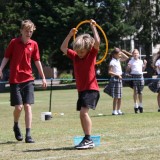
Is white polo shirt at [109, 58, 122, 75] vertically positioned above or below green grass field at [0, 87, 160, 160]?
above

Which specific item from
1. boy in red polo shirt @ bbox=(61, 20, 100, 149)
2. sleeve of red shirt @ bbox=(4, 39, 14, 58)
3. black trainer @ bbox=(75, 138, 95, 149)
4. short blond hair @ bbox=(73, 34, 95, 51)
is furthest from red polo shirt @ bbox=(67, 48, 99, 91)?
sleeve of red shirt @ bbox=(4, 39, 14, 58)

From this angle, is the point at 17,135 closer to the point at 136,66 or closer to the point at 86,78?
the point at 86,78

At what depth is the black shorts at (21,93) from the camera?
8875 mm

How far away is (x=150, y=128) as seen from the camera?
408 inches

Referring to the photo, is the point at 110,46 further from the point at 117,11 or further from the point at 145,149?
the point at 145,149

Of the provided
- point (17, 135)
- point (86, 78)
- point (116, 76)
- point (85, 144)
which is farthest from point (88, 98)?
point (116, 76)

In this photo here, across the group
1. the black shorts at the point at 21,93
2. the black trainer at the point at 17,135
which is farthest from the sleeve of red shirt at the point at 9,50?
the black trainer at the point at 17,135

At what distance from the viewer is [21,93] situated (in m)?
8.96

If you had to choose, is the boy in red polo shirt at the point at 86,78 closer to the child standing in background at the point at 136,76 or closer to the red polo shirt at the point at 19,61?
the red polo shirt at the point at 19,61

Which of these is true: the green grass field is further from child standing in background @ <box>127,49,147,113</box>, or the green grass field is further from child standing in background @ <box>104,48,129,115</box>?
child standing in background @ <box>127,49,147,113</box>

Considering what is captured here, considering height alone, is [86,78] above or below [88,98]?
above

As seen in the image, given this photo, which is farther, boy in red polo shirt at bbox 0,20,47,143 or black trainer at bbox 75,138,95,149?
boy in red polo shirt at bbox 0,20,47,143

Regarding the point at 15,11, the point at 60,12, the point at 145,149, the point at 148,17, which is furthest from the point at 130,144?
the point at 148,17

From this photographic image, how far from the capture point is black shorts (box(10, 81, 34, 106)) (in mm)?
8875
